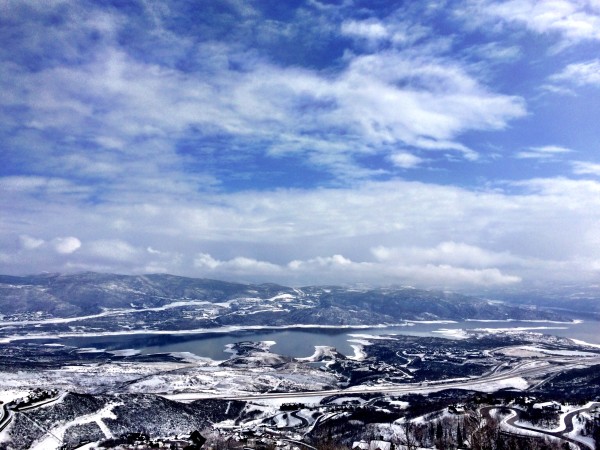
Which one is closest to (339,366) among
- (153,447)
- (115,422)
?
(115,422)

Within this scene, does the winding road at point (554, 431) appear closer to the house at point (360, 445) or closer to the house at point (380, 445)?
the house at point (380, 445)

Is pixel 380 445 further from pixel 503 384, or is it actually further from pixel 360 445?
pixel 503 384

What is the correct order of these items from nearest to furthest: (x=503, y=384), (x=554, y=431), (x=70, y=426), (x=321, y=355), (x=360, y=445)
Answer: (x=360, y=445) < (x=70, y=426) < (x=554, y=431) < (x=503, y=384) < (x=321, y=355)

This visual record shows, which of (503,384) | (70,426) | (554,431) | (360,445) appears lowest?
(503,384)

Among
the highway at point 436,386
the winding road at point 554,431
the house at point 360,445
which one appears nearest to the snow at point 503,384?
the highway at point 436,386

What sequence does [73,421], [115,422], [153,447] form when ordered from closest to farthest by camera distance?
[153,447] < [73,421] < [115,422]

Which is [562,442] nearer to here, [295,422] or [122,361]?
[295,422]

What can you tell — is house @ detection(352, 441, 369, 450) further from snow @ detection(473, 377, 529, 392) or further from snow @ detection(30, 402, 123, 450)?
snow @ detection(473, 377, 529, 392)

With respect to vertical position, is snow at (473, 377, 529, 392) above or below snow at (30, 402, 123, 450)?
Answer: below

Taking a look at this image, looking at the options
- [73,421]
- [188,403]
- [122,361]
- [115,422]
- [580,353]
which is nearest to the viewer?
[73,421]

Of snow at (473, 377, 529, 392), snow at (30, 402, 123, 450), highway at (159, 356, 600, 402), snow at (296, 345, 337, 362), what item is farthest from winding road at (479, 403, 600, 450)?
snow at (296, 345, 337, 362)

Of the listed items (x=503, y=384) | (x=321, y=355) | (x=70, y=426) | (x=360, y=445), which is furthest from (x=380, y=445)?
(x=321, y=355)
